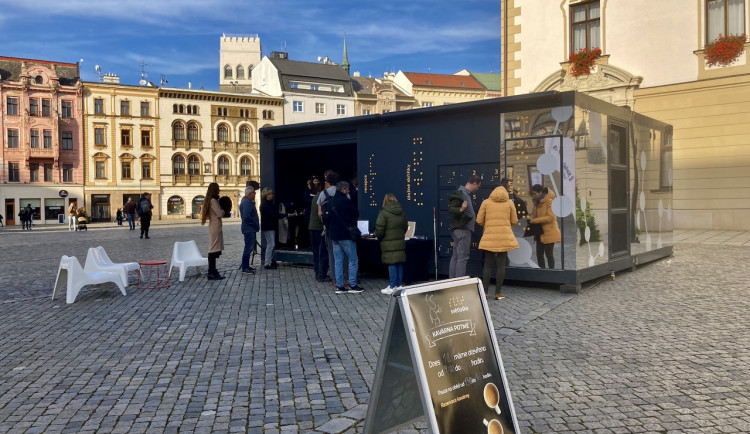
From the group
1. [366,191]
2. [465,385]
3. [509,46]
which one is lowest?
[465,385]

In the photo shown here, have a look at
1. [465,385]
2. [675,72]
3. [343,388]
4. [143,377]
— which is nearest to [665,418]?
[465,385]

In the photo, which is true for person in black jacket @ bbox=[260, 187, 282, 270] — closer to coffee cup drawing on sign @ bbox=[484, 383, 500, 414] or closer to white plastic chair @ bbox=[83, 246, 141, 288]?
white plastic chair @ bbox=[83, 246, 141, 288]

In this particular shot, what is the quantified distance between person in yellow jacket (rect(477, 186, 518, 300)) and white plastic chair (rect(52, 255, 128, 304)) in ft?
18.9

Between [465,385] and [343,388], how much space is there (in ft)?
6.10

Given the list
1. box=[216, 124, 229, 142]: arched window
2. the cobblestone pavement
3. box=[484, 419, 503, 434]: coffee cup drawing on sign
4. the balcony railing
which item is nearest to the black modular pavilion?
the cobblestone pavement

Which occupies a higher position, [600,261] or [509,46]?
[509,46]

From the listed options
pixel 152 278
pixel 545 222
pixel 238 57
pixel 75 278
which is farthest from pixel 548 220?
pixel 238 57

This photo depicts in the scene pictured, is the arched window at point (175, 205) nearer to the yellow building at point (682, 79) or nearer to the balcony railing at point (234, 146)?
the balcony railing at point (234, 146)

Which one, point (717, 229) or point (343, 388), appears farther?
point (717, 229)

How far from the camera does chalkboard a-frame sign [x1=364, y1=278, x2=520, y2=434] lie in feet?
11.1

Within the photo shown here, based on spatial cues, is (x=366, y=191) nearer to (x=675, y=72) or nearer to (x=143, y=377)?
(x=143, y=377)

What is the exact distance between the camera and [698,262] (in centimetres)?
1336

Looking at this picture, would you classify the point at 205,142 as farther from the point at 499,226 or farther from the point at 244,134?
the point at 499,226

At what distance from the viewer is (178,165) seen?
205 feet
